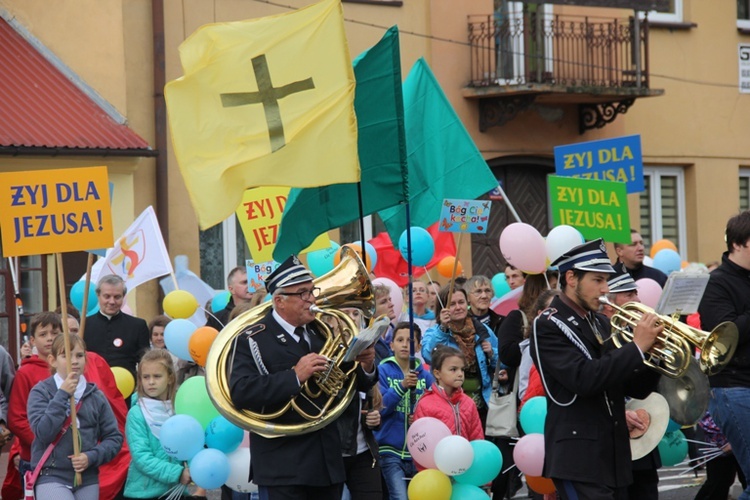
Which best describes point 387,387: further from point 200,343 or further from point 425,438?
point 200,343

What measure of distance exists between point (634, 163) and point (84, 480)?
7052 millimetres

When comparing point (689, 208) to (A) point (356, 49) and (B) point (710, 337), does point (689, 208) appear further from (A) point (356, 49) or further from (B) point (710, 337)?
(B) point (710, 337)

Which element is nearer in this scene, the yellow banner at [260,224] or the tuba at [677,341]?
the tuba at [677,341]

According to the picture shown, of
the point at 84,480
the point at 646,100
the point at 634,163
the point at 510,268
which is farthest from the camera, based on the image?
the point at 646,100

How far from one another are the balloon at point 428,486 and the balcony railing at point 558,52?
10810mm

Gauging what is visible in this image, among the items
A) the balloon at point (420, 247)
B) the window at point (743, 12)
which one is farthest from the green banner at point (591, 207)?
Answer: the window at point (743, 12)

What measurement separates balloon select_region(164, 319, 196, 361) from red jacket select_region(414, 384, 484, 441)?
2210 mm


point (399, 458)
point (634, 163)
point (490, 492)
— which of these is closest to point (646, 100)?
point (634, 163)

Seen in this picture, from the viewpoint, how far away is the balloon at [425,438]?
970 centimetres

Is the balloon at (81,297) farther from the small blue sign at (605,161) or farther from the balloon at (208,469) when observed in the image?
the small blue sign at (605,161)

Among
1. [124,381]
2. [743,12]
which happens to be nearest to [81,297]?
[124,381]

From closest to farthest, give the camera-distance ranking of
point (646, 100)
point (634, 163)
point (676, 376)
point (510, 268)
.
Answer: point (676, 376), point (510, 268), point (634, 163), point (646, 100)

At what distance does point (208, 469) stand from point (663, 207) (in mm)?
14532

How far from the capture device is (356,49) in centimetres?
1902
